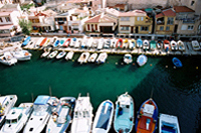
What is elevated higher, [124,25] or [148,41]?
[124,25]

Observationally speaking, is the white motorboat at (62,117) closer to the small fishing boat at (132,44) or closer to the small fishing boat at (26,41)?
the small fishing boat at (132,44)

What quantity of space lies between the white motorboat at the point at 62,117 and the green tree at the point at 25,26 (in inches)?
1558

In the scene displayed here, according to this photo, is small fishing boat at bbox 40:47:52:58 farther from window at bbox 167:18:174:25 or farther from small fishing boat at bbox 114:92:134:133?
window at bbox 167:18:174:25

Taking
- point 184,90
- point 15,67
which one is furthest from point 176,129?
point 15,67

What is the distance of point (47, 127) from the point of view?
79.4 feet

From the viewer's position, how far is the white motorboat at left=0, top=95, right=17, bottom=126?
2759 cm

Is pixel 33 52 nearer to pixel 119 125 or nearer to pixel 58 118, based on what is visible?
pixel 58 118

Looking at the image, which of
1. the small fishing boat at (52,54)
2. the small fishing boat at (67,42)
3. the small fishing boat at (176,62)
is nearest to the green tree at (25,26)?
the small fishing boat at (67,42)

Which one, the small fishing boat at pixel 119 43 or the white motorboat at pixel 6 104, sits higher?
the small fishing boat at pixel 119 43

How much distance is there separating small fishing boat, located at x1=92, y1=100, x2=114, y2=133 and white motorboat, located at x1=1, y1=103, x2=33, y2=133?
11.9 metres

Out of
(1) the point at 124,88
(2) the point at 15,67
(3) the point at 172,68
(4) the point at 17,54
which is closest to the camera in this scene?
(1) the point at 124,88

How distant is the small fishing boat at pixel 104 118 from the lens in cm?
2339

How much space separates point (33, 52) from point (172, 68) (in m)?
42.4

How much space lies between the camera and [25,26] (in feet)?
185
